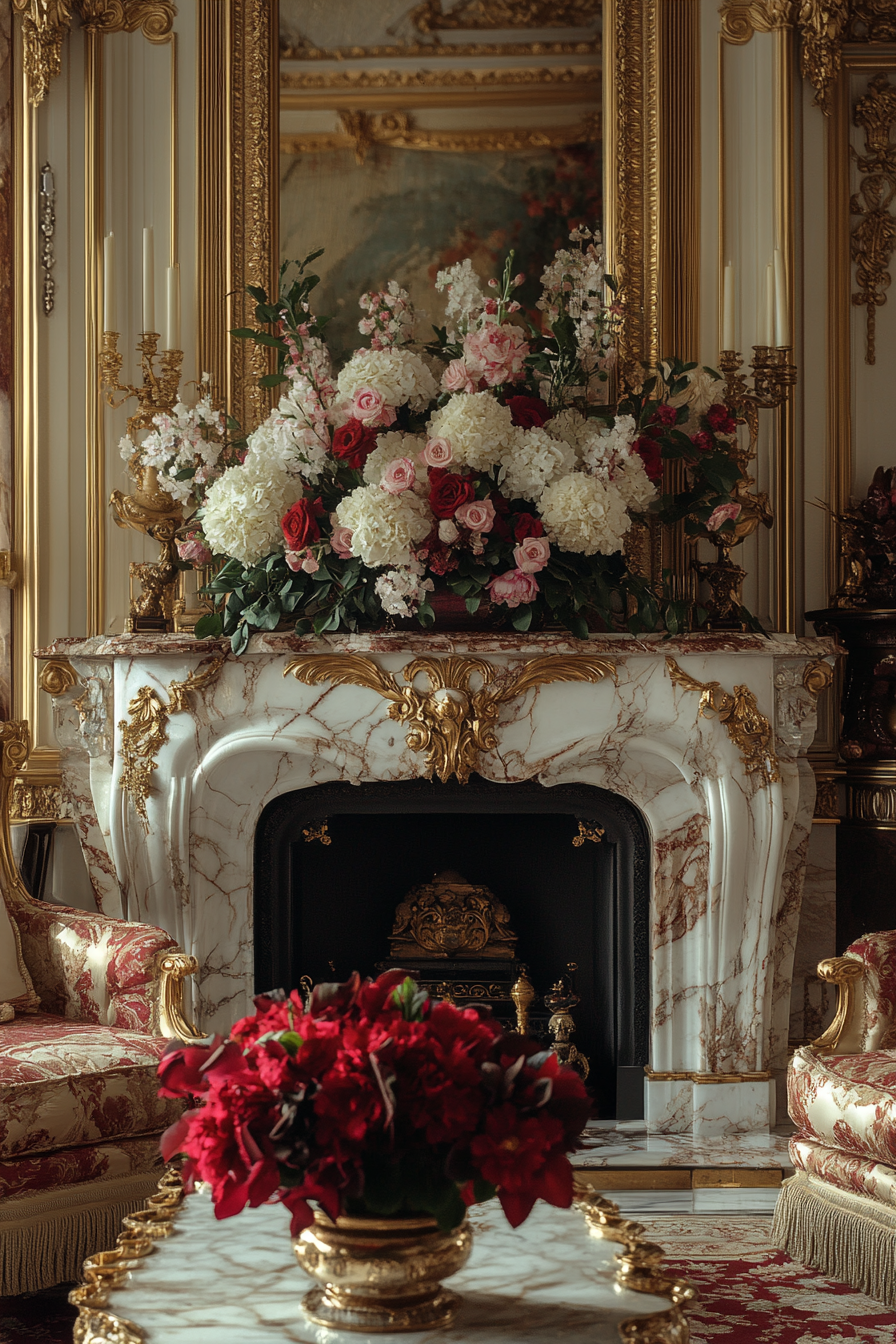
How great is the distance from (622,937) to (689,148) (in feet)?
7.03

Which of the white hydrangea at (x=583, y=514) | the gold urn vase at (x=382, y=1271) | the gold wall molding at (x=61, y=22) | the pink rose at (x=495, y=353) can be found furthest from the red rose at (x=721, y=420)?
the gold urn vase at (x=382, y=1271)

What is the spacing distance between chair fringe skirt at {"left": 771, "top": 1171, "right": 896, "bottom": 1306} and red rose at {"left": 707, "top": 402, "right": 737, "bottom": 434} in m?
1.73

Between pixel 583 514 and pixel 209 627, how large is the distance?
36.6 inches

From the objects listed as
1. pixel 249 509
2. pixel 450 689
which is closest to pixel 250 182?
pixel 249 509

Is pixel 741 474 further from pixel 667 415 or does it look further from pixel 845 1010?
pixel 845 1010

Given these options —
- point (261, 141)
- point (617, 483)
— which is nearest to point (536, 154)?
point (261, 141)

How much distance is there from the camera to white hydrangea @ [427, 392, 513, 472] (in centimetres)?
296

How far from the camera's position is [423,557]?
299cm

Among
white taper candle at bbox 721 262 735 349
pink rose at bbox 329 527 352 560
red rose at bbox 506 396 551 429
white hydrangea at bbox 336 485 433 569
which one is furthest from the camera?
white taper candle at bbox 721 262 735 349

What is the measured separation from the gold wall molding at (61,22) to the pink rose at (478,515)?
1.72 meters

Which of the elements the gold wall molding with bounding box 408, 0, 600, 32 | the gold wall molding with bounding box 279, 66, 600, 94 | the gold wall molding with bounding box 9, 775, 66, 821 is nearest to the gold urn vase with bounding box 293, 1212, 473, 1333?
the gold wall molding with bounding box 9, 775, 66, 821

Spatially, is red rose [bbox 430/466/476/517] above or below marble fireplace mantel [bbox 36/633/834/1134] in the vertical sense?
above

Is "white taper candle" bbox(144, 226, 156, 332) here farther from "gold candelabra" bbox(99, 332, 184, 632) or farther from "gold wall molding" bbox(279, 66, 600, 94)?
"gold wall molding" bbox(279, 66, 600, 94)

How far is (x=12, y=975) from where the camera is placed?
271cm
